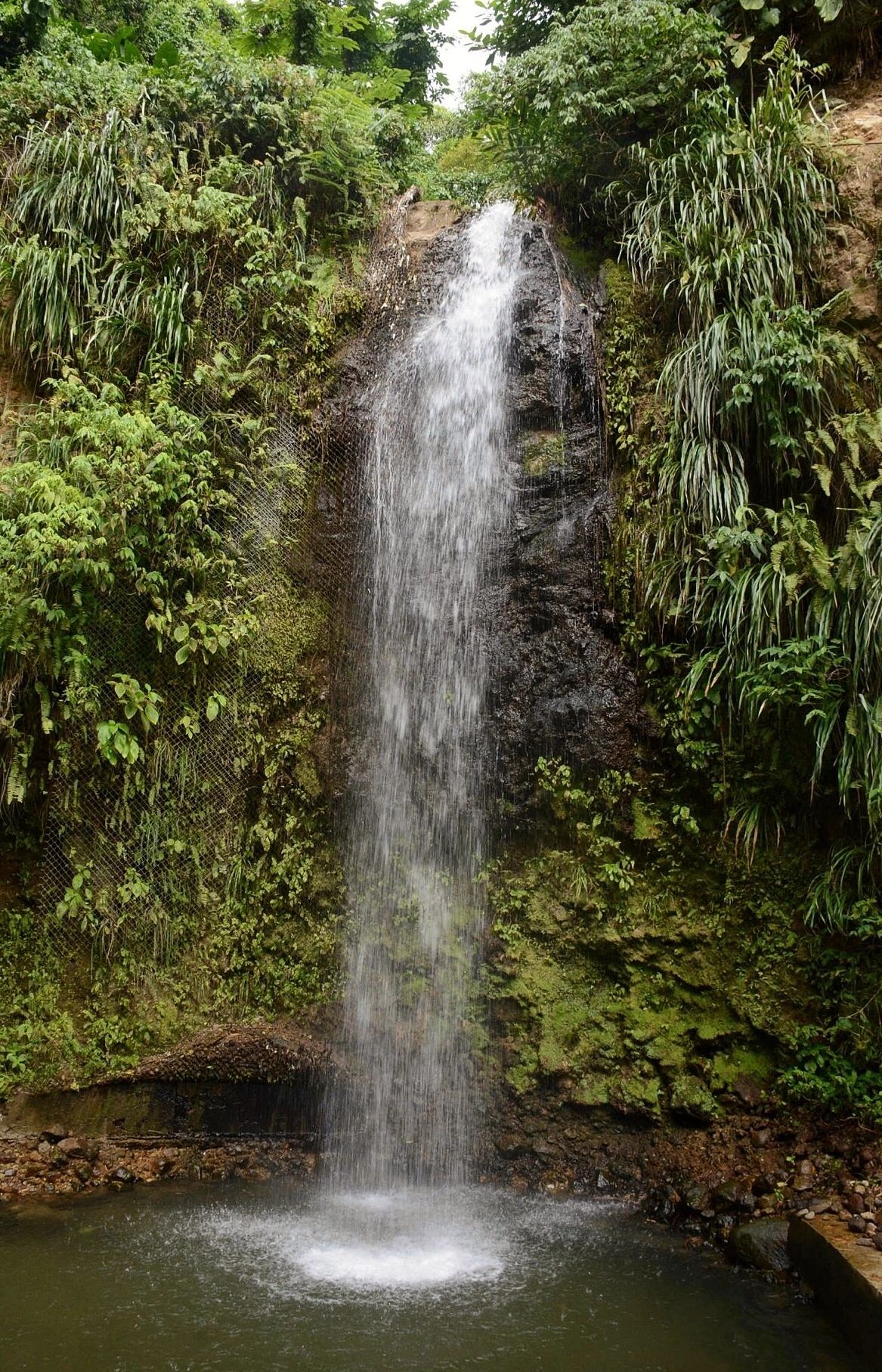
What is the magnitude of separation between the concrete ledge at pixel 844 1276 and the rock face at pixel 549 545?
257cm

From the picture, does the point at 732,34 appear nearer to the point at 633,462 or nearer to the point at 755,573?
the point at 633,462

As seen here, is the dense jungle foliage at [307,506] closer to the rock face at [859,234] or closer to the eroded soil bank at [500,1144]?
the rock face at [859,234]

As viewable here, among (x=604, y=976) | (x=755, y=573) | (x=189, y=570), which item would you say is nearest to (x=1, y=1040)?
(x=189, y=570)

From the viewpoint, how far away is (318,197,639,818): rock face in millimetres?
5582

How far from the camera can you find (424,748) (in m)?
5.82

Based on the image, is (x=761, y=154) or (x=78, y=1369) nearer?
(x=78, y=1369)

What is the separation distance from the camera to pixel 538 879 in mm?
5465

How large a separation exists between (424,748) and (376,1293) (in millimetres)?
3041

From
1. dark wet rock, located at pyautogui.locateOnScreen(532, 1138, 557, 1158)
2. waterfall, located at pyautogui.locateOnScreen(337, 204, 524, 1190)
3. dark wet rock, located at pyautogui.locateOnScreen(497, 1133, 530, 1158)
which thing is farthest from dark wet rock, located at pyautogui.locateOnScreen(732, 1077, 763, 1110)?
waterfall, located at pyautogui.locateOnScreen(337, 204, 524, 1190)

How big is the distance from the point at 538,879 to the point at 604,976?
696mm

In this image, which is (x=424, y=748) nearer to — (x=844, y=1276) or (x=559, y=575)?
(x=559, y=575)

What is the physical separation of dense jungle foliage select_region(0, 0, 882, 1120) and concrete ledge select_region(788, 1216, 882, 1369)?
891 millimetres

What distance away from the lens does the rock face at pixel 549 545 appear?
5.58 m

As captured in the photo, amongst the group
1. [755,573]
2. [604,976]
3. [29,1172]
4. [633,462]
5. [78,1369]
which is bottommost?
[29,1172]
